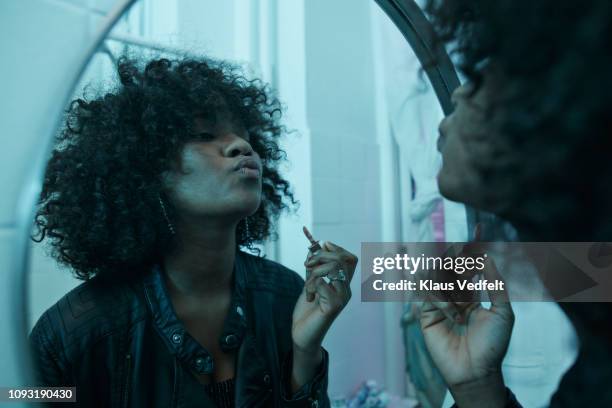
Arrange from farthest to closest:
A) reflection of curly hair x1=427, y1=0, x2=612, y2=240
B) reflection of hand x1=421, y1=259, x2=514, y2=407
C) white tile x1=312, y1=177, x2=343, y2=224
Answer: white tile x1=312, y1=177, x2=343, y2=224 < reflection of hand x1=421, y1=259, x2=514, y2=407 < reflection of curly hair x1=427, y1=0, x2=612, y2=240

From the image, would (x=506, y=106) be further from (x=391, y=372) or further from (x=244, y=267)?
(x=391, y=372)

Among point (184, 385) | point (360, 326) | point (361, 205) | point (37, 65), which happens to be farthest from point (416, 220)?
point (37, 65)

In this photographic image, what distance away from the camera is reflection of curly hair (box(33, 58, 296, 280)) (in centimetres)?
61

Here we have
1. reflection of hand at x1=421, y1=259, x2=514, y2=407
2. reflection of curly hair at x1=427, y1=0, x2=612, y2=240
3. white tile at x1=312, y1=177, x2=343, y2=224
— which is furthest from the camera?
white tile at x1=312, y1=177, x2=343, y2=224

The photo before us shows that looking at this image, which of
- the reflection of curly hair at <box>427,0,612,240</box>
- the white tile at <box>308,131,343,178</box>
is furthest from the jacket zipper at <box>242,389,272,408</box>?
the white tile at <box>308,131,343,178</box>

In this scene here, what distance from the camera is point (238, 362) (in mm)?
589

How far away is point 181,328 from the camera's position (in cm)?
56

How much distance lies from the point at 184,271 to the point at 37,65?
0.30m

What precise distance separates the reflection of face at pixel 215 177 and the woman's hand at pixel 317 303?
0.11 metres

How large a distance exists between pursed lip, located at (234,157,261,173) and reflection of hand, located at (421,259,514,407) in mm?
280

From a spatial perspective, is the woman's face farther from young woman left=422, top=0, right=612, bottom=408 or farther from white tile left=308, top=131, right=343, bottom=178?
white tile left=308, top=131, right=343, bottom=178

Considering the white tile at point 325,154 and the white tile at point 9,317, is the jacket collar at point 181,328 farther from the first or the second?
the white tile at point 325,154

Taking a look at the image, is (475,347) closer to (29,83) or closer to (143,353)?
(143,353)

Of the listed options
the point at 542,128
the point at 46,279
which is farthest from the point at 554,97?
the point at 46,279
